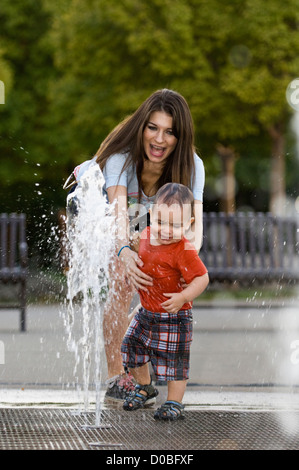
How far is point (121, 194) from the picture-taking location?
4691 mm

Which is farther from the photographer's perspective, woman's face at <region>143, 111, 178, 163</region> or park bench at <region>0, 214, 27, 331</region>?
park bench at <region>0, 214, 27, 331</region>

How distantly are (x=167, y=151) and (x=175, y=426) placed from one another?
4.85 ft

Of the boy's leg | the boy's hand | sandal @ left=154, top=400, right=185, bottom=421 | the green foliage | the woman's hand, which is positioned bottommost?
sandal @ left=154, top=400, right=185, bottom=421

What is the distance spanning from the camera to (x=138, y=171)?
4.79 m

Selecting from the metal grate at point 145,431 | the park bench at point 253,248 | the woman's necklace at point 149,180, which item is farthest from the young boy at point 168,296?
the park bench at point 253,248

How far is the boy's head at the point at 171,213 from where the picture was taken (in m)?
4.05

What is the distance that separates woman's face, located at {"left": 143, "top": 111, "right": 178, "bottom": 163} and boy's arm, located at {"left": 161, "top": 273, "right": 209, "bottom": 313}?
0.89 metres

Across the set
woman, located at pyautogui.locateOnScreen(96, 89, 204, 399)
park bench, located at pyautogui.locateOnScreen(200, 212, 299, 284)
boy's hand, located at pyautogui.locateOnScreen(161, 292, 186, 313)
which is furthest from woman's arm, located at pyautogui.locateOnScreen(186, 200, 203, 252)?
park bench, located at pyautogui.locateOnScreen(200, 212, 299, 284)

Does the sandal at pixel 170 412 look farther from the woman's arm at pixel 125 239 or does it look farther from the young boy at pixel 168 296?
the woman's arm at pixel 125 239

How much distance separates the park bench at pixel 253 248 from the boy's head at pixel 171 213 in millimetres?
5027

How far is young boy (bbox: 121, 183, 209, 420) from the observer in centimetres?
405

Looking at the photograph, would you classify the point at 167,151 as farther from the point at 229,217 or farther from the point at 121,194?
the point at 229,217

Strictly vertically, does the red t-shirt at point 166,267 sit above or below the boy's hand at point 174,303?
above

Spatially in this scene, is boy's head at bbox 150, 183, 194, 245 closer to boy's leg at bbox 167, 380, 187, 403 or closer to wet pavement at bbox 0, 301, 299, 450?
boy's leg at bbox 167, 380, 187, 403
